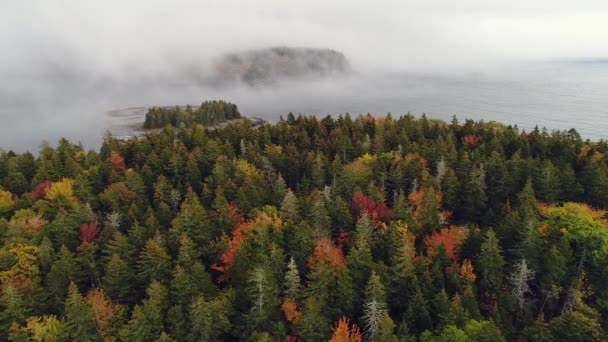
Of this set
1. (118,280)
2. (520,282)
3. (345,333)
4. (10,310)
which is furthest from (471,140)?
(10,310)

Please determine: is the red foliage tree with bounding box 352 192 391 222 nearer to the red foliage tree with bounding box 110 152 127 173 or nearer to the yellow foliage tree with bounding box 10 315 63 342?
the yellow foliage tree with bounding box 10 315 63 342

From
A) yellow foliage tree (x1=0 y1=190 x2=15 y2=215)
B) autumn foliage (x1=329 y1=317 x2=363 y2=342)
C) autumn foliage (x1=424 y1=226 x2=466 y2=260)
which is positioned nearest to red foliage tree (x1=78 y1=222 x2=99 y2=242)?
yellow foliage tree (x1=0 y1=190 x2=15 y2=215)

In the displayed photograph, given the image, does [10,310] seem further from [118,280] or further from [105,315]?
[118,280]

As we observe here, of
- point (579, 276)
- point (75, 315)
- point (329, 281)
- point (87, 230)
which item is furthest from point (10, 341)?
point (579, 276)

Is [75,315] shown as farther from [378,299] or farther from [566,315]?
[566,315]

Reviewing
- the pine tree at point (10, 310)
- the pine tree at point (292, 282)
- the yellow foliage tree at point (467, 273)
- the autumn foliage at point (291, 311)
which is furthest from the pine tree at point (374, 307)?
the pine tree at point (10, 310)

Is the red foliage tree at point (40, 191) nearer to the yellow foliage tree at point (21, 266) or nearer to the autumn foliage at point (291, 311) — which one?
the yellow foliage tree at point (21, 266)
